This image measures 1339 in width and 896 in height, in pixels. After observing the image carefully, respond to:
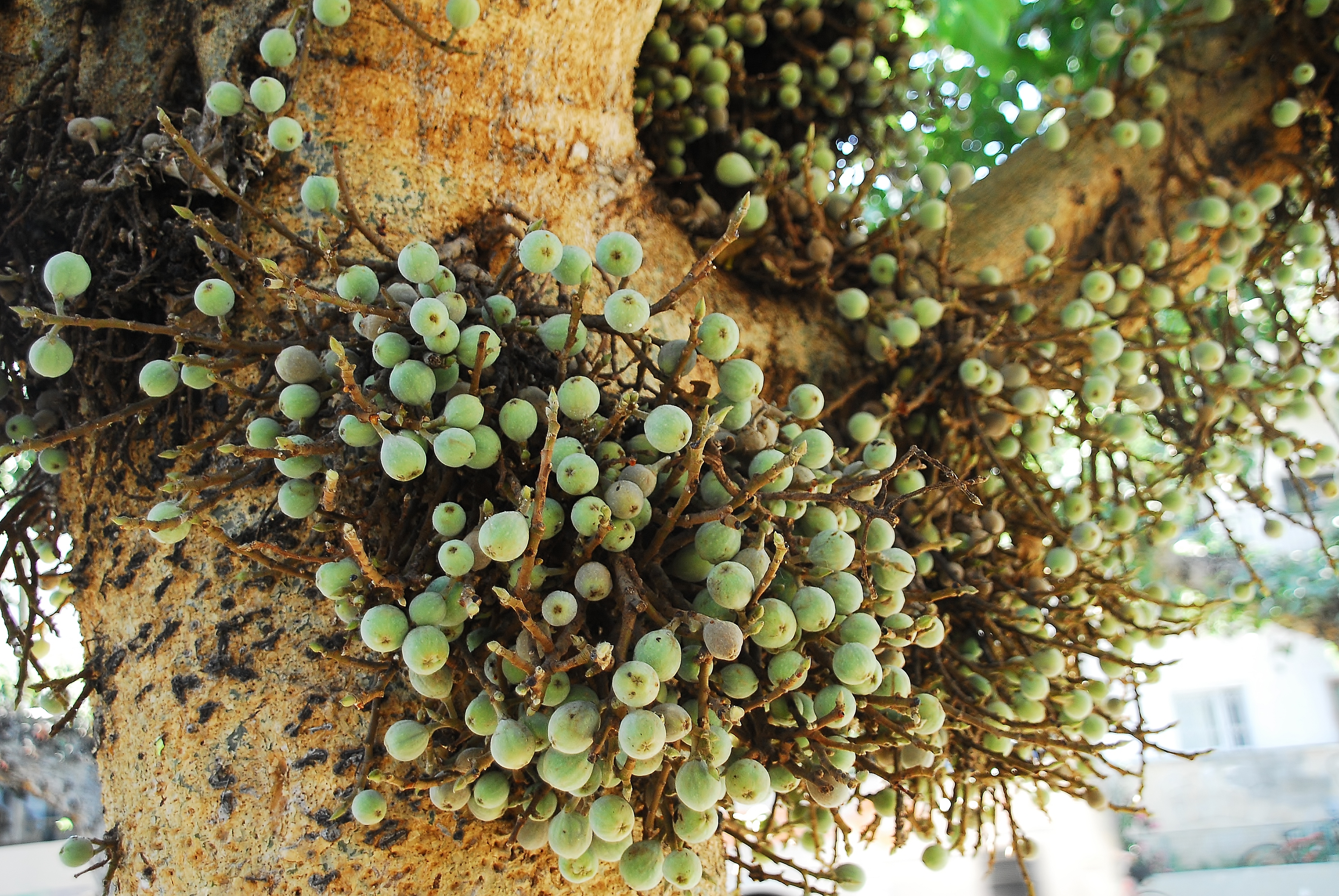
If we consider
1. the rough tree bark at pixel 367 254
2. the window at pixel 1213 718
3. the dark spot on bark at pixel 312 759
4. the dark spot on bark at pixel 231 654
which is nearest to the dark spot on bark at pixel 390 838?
the rough tree bark at pixel 367 254

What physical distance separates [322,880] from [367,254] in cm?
78

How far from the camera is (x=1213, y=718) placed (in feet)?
33.7

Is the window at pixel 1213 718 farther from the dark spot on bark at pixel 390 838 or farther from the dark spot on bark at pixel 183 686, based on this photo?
the dark spot on bark at pixel 183 686

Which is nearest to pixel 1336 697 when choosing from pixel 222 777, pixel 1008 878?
pixel 1008 878

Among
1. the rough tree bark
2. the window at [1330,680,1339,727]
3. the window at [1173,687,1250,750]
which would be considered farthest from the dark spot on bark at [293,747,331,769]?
the window at [1173,687,1250,750]

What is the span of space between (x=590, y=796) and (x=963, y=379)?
963mm

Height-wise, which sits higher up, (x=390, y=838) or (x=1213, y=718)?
(x=1213, y=718)

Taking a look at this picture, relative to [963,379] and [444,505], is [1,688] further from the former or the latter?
[963,379]

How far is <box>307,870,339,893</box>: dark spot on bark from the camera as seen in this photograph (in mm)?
930

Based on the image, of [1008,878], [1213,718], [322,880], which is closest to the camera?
[322,880]

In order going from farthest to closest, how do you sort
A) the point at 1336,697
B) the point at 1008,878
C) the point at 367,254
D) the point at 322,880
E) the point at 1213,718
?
the point at 1213,718 → the point at 1336,697 → the point at 1008,878 → the point at 367,254 → the point at 322,880

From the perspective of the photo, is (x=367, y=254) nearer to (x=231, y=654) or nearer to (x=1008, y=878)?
(x=231, y=654)

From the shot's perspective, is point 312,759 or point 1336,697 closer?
point 312,759

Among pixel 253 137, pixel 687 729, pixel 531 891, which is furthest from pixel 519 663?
pixel 253 137
